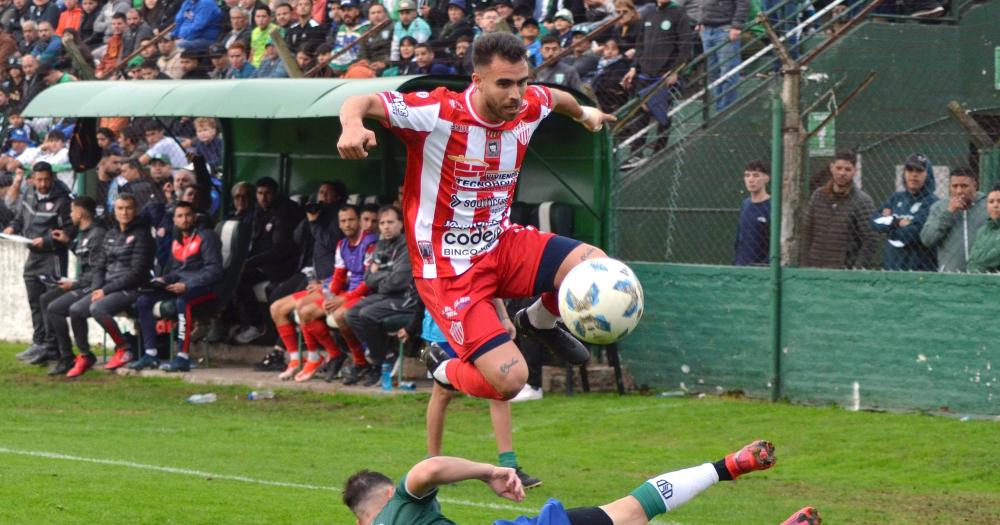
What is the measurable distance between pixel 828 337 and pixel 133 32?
1462 cm

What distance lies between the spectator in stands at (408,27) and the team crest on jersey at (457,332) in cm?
1051

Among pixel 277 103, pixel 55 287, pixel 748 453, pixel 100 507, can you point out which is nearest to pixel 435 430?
pixel 100 507

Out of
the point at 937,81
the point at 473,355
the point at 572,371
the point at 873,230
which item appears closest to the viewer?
the point at 473,355

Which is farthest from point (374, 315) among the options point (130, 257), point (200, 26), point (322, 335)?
point (200, 26)

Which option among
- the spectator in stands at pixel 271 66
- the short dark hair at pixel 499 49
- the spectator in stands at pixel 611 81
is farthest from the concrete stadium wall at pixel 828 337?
the spectator in stands at pixel 271 66

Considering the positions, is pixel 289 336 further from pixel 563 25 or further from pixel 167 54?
pixel 167 54

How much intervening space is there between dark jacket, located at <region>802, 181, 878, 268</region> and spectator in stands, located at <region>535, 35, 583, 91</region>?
10.7 ft

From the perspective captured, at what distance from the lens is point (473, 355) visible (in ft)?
27.8

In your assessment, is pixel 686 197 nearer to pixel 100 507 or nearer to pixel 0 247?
pixel 100 507

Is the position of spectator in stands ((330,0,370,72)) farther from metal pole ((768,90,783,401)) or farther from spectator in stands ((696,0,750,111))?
metal pole ((768,90,783,401))

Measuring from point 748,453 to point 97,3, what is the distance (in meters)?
21.4

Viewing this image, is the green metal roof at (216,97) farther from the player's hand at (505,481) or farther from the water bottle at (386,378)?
the player's hand at (505,481)

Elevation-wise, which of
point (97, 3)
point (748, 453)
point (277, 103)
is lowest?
point (748, 453)

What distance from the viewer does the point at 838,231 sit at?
44.4 feet
